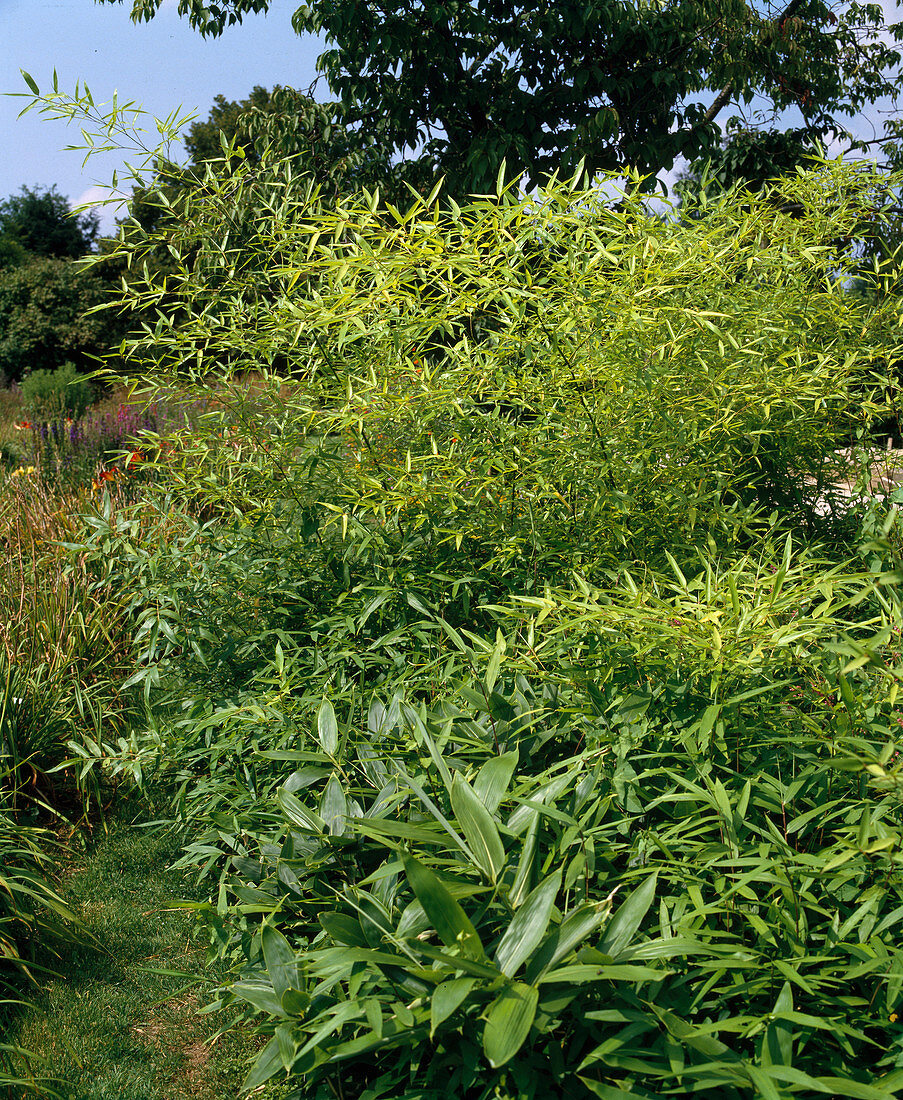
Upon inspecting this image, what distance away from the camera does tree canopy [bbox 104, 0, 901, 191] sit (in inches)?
232

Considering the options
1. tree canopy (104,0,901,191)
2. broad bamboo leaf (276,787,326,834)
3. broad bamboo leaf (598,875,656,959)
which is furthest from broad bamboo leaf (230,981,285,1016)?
tree canopy (104,0,901,191)

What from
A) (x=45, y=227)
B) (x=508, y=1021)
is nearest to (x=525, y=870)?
(x=508, y=1021)

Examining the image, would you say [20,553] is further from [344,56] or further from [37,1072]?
[344,56]

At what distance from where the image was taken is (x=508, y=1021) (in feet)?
3.70

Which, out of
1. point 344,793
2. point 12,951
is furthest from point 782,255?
point 12,951

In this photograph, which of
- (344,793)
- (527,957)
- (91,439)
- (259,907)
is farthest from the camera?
(91,439)

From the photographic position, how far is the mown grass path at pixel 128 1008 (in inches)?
72.7

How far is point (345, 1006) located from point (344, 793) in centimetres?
51

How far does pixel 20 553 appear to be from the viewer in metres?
3.62

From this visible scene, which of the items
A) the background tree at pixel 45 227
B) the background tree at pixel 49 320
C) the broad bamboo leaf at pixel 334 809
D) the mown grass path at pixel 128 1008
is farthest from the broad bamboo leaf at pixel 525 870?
the background tree at pixel 45 227

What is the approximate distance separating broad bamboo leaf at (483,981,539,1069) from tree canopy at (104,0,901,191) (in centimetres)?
532

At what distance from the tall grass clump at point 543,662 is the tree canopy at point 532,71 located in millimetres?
3401

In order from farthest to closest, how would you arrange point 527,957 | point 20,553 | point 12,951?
point 20,553
point 12,951
point 527,957

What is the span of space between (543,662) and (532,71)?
19.5ft
